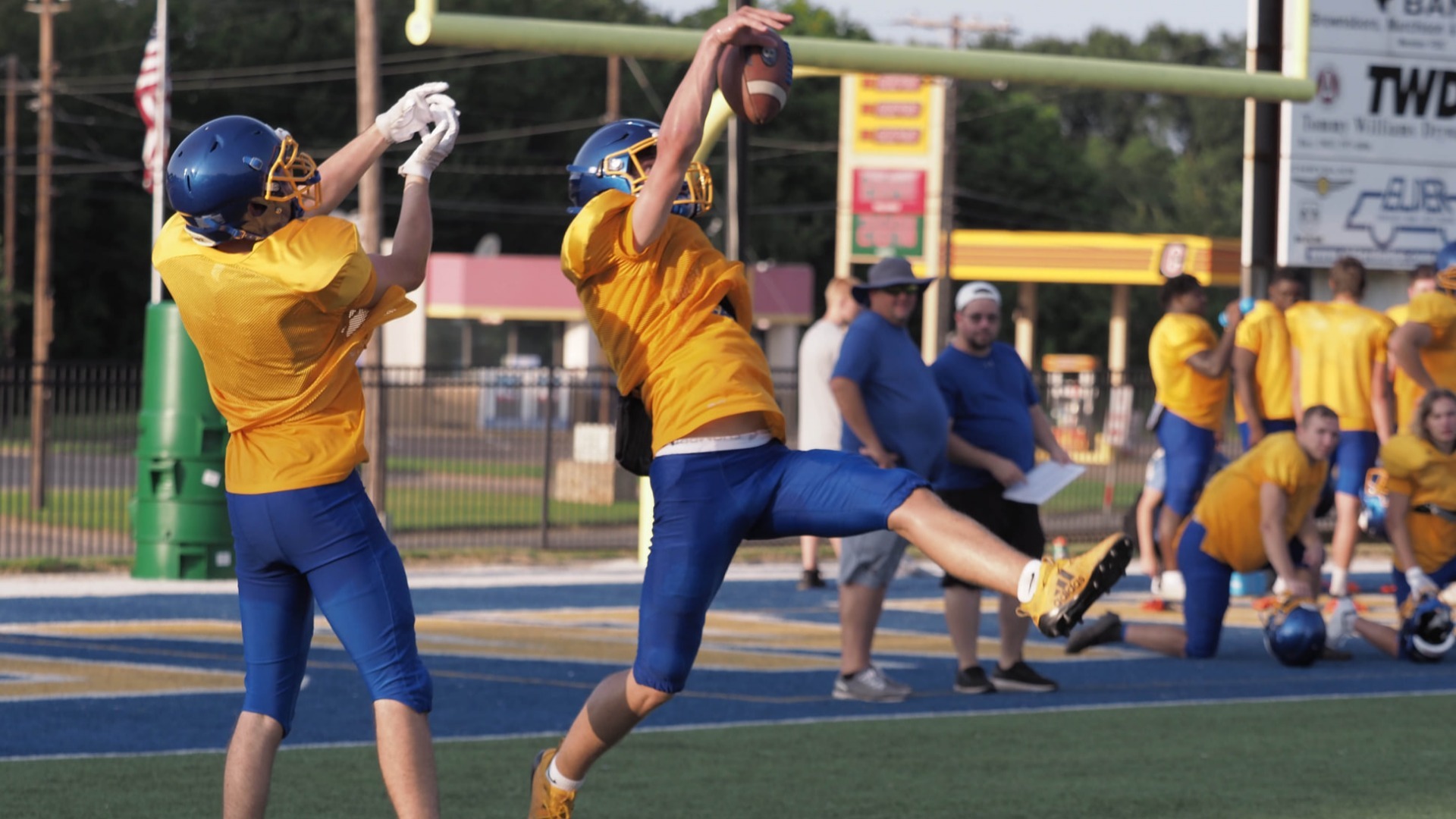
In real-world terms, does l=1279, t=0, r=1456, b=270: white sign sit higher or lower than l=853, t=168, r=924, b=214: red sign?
lower

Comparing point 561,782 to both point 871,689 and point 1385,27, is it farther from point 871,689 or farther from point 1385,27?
point 1385,27

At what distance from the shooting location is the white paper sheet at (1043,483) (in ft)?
28.9

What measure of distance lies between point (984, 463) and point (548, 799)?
3826 millimetres

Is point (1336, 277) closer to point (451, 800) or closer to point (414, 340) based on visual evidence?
point (451, 800)

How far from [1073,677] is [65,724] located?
4.63 m

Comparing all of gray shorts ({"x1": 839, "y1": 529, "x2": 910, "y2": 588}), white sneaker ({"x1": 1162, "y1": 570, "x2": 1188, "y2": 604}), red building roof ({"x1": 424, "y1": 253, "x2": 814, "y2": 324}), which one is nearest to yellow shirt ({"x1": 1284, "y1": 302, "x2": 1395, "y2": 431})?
white sneaker ({"x1": 1162, "y1": 570, "x2": 1188, "y2": 604})

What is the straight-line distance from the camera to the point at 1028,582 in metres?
4.86

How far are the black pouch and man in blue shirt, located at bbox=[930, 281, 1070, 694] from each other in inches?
138

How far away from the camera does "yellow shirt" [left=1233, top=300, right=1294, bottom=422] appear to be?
41.7 feet

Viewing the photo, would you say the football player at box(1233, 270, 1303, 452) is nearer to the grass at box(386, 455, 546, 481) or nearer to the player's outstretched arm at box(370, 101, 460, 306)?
the player's outstretched arm at box(370, 101, 460, 306)

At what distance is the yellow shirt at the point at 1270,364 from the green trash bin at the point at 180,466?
6.70 m

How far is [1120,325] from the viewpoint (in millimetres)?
46375

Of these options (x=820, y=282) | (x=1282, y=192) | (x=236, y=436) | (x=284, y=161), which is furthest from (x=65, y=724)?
(x=820, y=282)

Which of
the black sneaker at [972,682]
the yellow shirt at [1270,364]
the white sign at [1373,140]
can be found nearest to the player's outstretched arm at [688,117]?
the black sneaker at [972,682]
